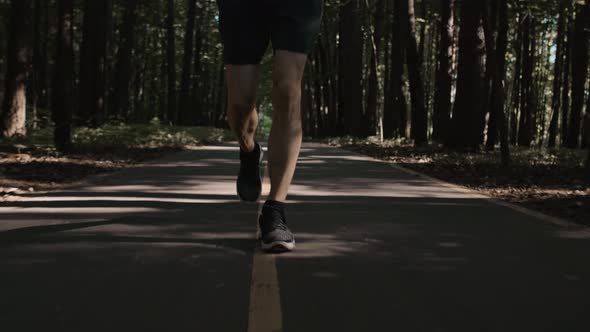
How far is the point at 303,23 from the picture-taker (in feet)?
14.9

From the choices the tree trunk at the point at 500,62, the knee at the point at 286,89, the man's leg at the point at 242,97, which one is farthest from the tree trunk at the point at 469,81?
the knee at the point at 286,89

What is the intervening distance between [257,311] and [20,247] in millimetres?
1983

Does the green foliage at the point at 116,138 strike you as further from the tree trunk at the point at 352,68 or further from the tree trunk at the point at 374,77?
the tree trunk at the point at 374,77

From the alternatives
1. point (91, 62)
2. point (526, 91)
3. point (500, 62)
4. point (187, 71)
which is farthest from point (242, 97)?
point (187, 71)

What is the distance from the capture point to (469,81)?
17.3 meters

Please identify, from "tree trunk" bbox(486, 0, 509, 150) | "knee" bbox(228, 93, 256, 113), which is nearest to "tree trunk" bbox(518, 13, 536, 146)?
"tree trunk" bbox(486, 0, 509, 150)

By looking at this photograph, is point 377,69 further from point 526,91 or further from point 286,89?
point 286,89

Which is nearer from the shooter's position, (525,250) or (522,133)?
(525,250)

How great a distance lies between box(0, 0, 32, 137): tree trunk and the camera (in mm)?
16281

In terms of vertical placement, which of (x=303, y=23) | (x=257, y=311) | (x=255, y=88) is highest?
(x=303, y=23)

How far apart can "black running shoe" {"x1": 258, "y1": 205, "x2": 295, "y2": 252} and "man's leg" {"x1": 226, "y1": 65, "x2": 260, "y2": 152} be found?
0.85m

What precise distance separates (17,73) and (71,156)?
3.98 m

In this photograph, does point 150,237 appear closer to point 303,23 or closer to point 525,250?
point 303,23

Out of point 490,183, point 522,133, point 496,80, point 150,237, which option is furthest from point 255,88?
point 522,133
